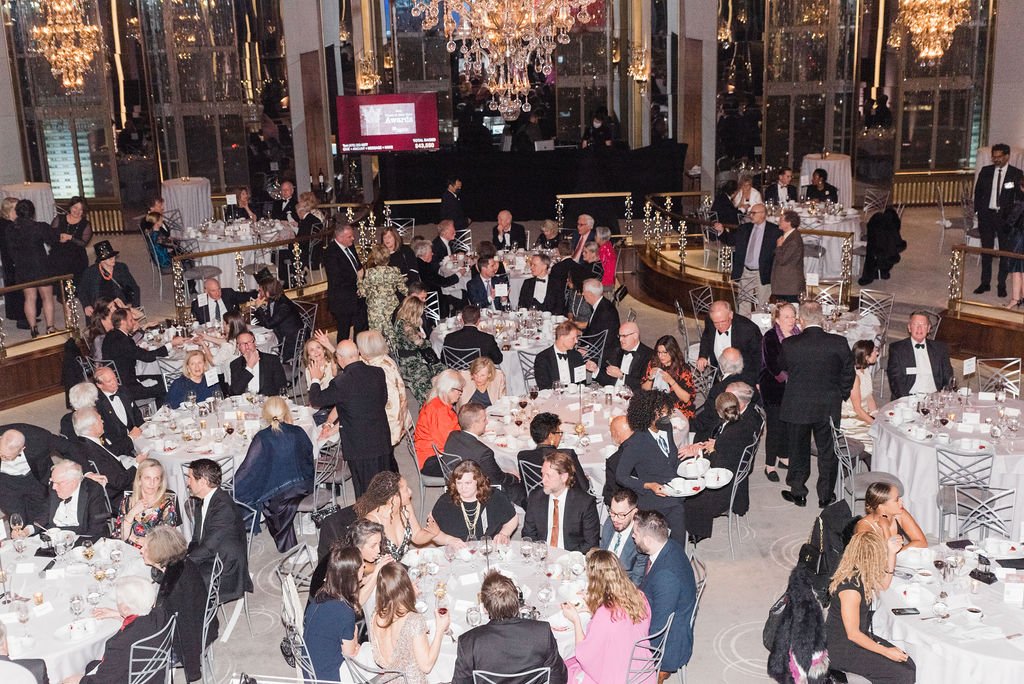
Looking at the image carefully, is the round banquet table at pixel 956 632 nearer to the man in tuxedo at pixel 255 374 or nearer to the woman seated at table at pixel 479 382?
the woman seated at table at pixel 479 382

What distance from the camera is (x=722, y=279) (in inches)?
538

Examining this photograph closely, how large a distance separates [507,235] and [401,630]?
9.15 meters

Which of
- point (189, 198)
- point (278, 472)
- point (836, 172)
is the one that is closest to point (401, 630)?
point (278, 472)

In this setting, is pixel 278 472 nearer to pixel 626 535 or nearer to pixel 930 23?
pixel 626 535

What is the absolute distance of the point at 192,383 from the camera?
8891mm

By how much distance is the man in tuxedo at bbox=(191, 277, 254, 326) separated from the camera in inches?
420

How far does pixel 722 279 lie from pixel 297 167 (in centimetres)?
907

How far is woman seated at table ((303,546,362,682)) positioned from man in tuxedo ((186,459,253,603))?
4.64 ft

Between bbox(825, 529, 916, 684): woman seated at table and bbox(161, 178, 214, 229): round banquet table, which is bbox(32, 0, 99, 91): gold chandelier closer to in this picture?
bbox(161, 178, 214, 229): round banquet table

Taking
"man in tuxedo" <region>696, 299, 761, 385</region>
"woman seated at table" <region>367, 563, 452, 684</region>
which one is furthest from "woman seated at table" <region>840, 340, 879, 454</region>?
"woman seated at table" <region>367, 563, 452, 684</region>

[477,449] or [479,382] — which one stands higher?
[479,382]

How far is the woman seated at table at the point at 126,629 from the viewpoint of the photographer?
204 inches

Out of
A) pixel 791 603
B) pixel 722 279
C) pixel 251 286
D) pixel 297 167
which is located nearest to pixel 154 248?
pixel 251 286

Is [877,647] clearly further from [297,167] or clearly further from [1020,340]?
[297,167]
